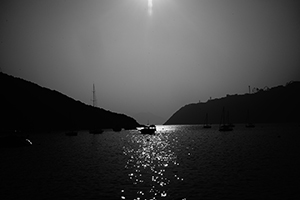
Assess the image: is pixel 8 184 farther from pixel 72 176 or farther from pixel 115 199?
pixel 115 199

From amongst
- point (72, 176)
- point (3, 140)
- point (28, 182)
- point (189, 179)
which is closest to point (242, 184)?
point (189, 179)

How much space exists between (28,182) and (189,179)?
19671 mm

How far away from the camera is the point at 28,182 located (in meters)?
30.5

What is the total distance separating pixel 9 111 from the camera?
19825cm

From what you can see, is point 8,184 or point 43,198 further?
point 8,184

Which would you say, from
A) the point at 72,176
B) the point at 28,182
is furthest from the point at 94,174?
the point at 28,182

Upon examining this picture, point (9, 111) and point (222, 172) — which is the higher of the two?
point (9, 111)

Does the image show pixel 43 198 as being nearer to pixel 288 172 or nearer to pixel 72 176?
pixel 72 176

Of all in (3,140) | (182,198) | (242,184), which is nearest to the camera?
(182,198)

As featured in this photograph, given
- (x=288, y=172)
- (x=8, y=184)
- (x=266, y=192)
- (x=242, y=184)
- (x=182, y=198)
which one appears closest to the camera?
(x=182, y=198)

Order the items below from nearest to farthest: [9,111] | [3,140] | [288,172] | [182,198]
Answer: [182,198]
[288,172]
[3,140]
[9,111]

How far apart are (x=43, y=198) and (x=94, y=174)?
12.1m

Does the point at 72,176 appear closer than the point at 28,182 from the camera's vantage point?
No

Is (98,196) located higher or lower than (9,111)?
lower
